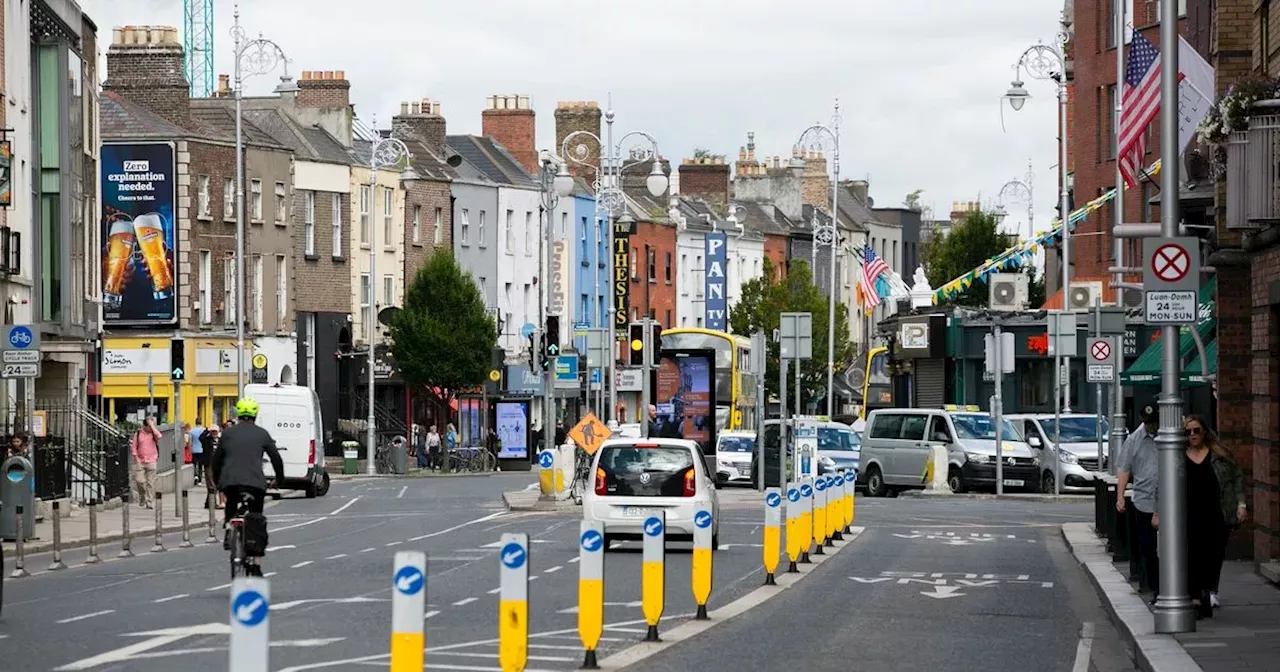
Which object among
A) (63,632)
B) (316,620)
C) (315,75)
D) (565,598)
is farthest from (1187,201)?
(315,75)

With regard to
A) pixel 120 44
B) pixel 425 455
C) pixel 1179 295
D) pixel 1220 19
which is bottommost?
pixel 425 455

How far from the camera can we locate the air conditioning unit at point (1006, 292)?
6312cm

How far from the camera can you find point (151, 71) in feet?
221

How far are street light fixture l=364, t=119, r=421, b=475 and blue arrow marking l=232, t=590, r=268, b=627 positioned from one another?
55629 mm

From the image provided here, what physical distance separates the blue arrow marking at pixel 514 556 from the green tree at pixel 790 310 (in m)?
84.9

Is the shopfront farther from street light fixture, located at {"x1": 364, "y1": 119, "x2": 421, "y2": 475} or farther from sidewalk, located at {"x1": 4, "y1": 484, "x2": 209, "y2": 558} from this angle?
sidewalk, located at {"x1": 4, "y1": 484, "x2": 209, "y2": 558}

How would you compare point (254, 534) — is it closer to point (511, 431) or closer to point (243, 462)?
point (243, 462)

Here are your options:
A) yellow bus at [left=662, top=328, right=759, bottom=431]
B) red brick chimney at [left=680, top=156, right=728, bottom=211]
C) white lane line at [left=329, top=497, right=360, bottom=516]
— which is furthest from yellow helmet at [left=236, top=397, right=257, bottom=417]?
red brick chimney at [left=680, top=156, right=728, bottom=211]

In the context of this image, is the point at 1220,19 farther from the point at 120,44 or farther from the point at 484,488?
the point at 120,44

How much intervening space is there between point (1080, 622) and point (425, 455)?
54.3 meters

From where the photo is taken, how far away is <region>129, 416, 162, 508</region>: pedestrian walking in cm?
4162

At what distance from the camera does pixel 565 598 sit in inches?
803

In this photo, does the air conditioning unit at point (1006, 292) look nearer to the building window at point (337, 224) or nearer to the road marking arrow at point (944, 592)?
the building window at point (337, 224)

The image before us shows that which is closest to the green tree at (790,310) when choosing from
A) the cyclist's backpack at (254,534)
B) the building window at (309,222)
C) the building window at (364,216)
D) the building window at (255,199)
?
the building window at (364,216)
